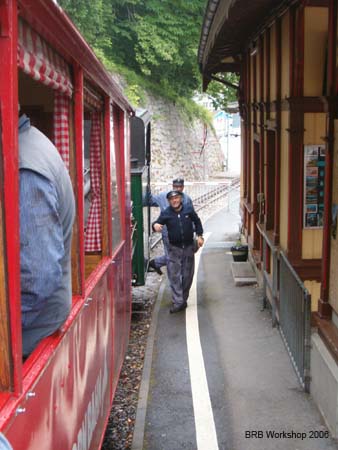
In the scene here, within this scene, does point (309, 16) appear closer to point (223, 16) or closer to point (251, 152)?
point (223, 16)

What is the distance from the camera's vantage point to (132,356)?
6945 mm

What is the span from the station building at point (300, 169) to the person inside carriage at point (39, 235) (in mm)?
2747

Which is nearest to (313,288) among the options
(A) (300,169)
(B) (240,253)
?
(A) (300,169)

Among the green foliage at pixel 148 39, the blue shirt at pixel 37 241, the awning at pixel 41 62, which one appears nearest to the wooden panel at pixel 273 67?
the awning at pixel 41 62

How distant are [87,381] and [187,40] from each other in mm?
24050

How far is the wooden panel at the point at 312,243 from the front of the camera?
22.7 feet

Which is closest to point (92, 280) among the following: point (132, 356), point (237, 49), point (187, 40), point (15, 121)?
point (15, 121)

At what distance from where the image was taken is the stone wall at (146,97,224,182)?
26.0 m

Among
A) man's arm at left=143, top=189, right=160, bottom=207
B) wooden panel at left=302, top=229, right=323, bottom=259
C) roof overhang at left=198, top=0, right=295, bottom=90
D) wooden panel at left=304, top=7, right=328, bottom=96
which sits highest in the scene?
roof overhang at left=198, top=0, right=295, bottom=90

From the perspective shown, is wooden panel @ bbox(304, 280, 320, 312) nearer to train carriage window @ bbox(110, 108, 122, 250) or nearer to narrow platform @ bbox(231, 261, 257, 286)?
train carriage window @ bbox(110, 108, 122, 250)

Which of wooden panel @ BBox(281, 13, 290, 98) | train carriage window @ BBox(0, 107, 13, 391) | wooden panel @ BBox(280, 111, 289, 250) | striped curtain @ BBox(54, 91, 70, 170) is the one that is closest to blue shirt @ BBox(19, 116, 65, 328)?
train carriage window @ BBox(0, 107, 13, 391)

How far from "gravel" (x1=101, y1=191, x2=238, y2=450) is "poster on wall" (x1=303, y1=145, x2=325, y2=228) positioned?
2.33 m

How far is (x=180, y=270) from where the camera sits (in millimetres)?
8523

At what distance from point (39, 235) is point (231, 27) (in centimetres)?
661
